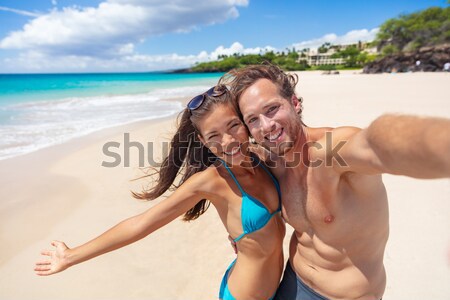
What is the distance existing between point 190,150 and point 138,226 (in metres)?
0.69

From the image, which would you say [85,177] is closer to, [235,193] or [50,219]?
[50,219]

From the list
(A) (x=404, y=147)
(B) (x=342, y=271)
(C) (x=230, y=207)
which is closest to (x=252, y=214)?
(C) (x=230, y=207)

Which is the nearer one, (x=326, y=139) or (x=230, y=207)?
(x=326, y=139)

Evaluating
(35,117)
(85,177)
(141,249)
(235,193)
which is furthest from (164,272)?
(35,117)

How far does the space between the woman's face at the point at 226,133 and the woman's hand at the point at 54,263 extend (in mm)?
1211

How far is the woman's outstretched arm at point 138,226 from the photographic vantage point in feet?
5.95

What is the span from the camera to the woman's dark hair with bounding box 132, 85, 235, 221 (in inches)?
74.5

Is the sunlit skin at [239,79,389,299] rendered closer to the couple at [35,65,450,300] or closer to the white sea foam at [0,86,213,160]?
the couple at [35,65,450,300]

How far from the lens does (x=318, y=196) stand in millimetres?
1740

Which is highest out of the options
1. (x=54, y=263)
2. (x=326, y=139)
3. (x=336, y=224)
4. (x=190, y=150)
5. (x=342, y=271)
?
(x=326, y=139)

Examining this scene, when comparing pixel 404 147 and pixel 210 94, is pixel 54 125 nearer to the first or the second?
pixel 210 94

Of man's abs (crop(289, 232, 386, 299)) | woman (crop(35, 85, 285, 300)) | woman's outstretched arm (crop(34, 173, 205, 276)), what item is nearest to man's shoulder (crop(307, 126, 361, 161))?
woman (crop(35, 85, 285, 300))

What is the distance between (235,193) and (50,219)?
4034mm

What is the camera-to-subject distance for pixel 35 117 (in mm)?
13312
